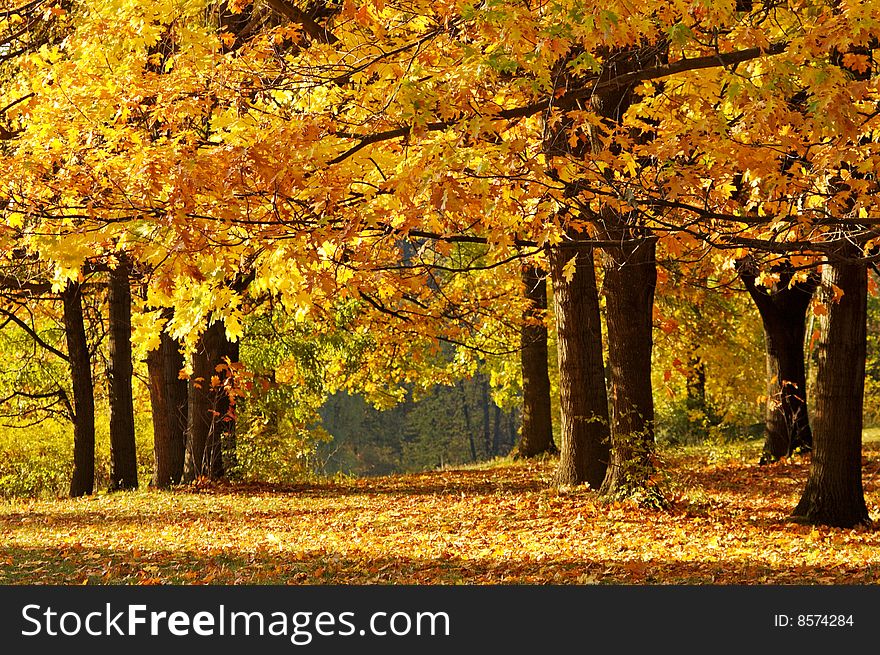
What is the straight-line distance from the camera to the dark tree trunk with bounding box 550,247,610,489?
12227 mm

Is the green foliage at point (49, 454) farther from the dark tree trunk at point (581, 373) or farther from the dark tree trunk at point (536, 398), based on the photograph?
the dark tree trunk at point (581, 373)

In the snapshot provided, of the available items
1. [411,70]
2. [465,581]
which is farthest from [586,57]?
[465,581]

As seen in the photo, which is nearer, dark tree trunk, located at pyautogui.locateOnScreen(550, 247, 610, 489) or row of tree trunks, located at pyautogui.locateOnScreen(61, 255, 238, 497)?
dark tree trunk, located at pyautogui.locateOnScreen(550, 247, 610, 489)

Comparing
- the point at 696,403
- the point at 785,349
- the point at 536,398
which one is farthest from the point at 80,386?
the point at 696,403

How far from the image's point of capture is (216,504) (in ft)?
44.0

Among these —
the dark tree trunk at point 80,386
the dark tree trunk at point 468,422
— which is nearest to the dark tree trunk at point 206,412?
the dark tree trunk at point 80,386

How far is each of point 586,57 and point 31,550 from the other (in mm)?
6939

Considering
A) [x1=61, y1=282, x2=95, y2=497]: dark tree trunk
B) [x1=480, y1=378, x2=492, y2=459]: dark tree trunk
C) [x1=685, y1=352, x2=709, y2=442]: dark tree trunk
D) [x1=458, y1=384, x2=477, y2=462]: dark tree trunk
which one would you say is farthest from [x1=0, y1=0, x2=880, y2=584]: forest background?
[x1=480, y1=378, x2=492, y2=459]: dark tree trunk

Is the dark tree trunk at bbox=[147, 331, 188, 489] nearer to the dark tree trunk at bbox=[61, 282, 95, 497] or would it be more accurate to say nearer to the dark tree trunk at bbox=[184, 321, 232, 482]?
the dark tree trunk at bbox=[184, 321, 232, 482]

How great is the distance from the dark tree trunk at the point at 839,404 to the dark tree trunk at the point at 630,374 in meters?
1.81

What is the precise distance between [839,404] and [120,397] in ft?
39.9

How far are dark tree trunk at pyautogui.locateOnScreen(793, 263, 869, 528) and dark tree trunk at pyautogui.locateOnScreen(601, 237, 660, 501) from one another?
181cm

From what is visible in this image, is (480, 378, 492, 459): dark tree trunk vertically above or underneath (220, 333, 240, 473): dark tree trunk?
underneath

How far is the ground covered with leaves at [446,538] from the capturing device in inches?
303
